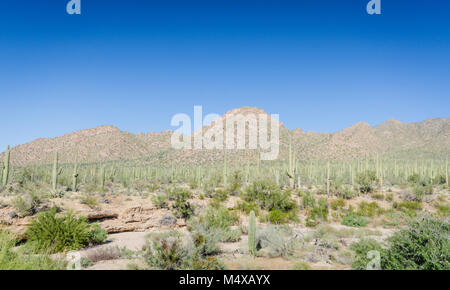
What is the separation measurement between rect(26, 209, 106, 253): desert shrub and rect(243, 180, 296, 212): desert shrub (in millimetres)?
10797

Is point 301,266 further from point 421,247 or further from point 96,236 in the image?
point 96,236

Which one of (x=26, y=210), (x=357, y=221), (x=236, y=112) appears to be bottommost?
(x=357, y=221)

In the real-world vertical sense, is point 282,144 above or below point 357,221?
above

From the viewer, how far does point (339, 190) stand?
23.5 m

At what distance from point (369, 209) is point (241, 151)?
4912 centimetres

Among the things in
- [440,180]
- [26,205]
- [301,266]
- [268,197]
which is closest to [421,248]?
[301,266]

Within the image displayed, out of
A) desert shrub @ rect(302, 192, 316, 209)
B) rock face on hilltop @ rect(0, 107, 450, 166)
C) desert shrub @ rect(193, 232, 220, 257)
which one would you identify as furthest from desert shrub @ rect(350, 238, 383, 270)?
rock face on hilltop @ rect(0, 107, 450, 166)

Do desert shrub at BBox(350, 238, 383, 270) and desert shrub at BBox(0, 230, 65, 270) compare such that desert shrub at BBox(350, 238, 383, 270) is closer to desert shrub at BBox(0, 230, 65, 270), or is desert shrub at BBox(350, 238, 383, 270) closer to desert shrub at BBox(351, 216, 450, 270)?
desert shrub at BBox(351, 216, 450, 270)

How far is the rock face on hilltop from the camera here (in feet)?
231

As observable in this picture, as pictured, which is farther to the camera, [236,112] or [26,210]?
[236,112]

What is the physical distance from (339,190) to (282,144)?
4882 centimetres
